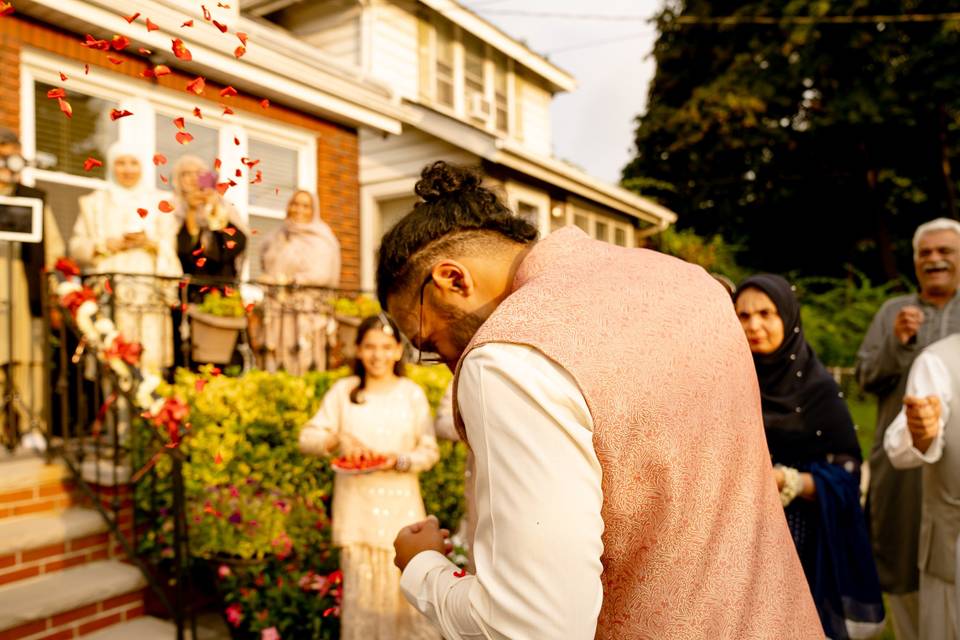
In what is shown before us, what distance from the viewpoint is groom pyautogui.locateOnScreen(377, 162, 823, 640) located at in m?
1.03

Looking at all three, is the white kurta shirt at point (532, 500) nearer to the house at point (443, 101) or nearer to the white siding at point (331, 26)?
the house at point (443, 101)

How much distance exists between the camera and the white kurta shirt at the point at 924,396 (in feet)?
8.86

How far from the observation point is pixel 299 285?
6.83m

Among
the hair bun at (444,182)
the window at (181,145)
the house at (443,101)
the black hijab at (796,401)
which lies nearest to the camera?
the hair bun at (444,182)

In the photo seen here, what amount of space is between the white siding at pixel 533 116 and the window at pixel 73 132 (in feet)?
35.5

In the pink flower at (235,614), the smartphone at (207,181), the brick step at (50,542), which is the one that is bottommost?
the pink flower at (235,614)

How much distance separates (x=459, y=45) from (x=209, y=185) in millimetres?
10442

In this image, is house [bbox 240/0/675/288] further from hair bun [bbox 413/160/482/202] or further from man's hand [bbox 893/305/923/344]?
hair bun [bbox 413/160/482/202]

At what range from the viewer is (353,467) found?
3.44m

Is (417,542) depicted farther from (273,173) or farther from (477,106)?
(477,106)

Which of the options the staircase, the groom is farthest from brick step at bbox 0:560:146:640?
the groom

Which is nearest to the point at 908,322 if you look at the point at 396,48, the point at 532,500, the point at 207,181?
the point at 532,500

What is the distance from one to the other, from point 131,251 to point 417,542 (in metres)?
4.94

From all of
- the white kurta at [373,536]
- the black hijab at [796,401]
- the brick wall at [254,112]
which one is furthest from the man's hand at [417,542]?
the brick wall at [254,112]
